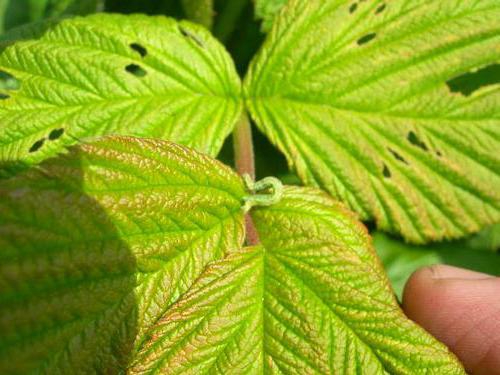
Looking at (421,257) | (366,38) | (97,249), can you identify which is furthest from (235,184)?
(421,257)

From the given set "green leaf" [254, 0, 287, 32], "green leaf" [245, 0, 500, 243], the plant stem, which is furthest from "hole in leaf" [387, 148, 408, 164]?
"green leaf" [254, 0, 287, 32]

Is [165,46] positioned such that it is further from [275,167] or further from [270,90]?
Result: [275,167]

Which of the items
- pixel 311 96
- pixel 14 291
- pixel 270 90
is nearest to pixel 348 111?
pixel 311 96

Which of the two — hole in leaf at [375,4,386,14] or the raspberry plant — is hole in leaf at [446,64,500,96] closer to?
the raspberry plant

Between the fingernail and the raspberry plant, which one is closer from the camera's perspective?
the raspberry plant

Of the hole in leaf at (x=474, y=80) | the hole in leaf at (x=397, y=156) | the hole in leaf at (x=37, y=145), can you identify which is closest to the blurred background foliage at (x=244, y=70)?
the hole in leaf at (x=474, y=80)

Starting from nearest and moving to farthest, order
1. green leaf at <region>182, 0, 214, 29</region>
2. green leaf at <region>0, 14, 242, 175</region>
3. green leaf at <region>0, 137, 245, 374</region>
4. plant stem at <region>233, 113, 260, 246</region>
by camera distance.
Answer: green leaf at <region>0, 137, 245, 374</region>, green leaf at <region>0, 14, 242, 175</region>, plant stem at <region>233, 113, 260, 246</region>, green leaf at <region>182, 0, 214, 29</region>

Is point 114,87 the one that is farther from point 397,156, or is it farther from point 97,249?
point 397,156

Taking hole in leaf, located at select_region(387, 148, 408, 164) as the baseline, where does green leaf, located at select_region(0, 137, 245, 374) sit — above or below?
above
